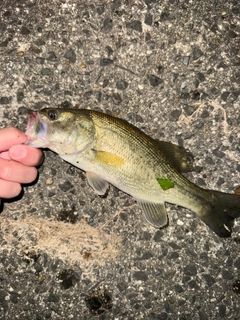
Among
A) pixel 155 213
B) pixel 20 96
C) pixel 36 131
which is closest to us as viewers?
pixel 36 131

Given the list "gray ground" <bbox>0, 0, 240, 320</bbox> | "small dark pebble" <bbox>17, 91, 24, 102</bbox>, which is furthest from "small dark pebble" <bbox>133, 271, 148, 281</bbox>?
"small dark pebble" <bbox>17, 91, 24, 102</bbox>

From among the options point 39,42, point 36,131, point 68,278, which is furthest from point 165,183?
point 39,42

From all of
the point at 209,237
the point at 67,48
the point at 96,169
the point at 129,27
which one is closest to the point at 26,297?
the point at 96,169

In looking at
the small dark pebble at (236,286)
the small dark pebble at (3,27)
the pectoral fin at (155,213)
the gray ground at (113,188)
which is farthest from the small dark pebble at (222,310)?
the small dark pebble at (3,27)

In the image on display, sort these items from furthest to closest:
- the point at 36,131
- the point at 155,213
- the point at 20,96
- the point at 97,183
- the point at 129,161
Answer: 1. the point at 20,96
2. the point at 155,213
3. the point at 97,183
4. the point at 129,161
5. the point at 36,131

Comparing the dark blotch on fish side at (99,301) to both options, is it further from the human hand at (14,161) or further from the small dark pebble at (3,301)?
the human hand at (14,161)

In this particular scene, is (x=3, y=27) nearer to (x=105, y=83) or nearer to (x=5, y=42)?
(x=5, y=42)
